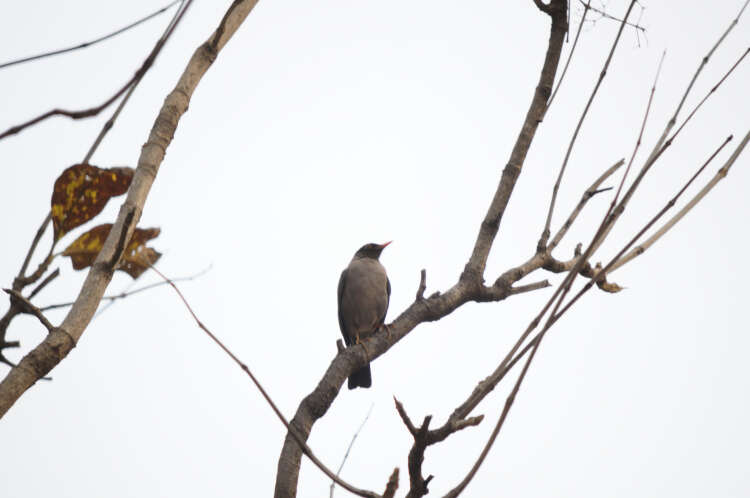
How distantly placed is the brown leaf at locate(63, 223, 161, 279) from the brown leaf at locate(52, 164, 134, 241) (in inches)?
1.7

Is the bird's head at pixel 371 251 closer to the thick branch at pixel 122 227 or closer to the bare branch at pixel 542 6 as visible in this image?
the bare branch at pixel 542 6

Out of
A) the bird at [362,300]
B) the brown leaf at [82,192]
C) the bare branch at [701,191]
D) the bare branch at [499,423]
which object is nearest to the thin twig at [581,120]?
the bare branch at [701,191]

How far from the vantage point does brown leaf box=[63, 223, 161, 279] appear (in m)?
1.57

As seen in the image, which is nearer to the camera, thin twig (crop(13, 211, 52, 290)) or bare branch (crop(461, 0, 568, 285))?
thin twig (crop(13, 211, 52, 290))

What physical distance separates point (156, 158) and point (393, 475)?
0.94 meters

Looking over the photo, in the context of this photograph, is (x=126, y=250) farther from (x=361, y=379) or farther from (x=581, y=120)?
(x=361, y=379)

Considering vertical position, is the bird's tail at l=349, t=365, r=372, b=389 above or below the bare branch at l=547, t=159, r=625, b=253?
above

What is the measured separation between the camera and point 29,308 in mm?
1326

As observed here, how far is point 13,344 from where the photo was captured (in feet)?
4.16

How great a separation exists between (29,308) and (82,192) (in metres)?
0.34

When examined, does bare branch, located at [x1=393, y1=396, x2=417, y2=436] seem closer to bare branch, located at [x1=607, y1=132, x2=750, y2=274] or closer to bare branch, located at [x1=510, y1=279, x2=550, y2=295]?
bare branch, located at [x1=607, y1=132, x2=750, y2=274]

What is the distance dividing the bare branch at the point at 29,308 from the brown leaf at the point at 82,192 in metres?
0.23

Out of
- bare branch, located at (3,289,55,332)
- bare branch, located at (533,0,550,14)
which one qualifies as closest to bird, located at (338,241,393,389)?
bare branch, located at (533,0,550,14)

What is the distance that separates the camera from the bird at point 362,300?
25.2 feet
